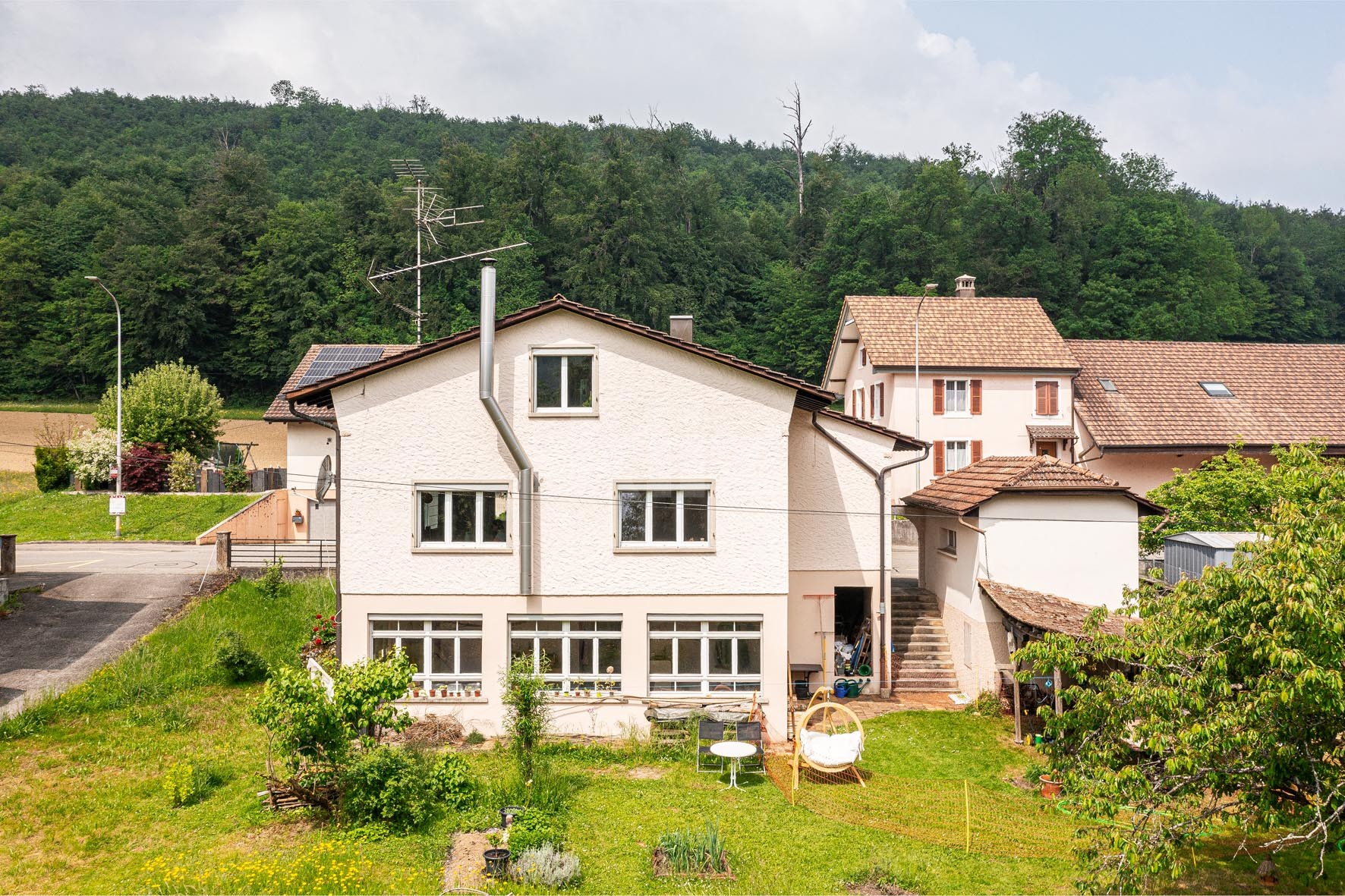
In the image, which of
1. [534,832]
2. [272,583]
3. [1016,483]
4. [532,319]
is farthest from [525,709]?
[272,583]

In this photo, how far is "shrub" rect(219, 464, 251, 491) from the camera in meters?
42.7

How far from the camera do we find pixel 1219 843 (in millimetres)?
14227

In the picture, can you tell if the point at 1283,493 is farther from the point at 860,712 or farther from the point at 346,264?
the point at 346,264

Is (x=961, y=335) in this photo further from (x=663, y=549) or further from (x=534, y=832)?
(x=534, y=832)

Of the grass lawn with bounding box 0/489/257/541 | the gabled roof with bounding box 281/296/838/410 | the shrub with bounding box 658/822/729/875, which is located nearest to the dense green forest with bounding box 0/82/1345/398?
the grass lawn with bounding box 0/489/257/541

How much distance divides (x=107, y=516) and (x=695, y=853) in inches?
1361

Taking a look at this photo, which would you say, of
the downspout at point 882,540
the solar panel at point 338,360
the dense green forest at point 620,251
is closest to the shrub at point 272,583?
the solar panel at point 338,360

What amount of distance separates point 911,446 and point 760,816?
10527 mm

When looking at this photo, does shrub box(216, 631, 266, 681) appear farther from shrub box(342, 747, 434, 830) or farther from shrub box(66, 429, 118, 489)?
shrub box(66, 429, 118, 489)

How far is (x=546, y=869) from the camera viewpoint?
1268 centimetres

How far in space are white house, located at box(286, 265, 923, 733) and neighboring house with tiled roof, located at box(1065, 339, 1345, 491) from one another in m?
A: 22.7

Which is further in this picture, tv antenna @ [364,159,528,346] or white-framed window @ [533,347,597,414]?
tv antenna @ [364,159,528,346]

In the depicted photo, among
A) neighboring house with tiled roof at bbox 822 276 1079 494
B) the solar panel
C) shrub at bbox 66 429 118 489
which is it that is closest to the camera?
the solar panel

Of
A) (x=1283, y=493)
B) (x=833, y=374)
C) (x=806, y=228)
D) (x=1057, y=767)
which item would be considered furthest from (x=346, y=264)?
(x=1057, y=767)
